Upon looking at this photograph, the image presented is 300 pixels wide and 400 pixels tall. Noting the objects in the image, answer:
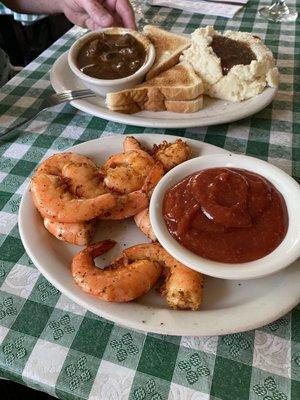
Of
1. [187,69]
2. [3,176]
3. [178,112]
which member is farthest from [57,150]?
[187,69]

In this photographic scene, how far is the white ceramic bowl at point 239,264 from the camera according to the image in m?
1.15

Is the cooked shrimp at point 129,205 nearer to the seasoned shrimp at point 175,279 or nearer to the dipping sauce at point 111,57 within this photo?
the seasoned shrimp at point 175,279

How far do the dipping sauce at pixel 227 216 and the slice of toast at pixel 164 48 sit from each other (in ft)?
3.67

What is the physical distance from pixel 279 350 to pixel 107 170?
0.90 m

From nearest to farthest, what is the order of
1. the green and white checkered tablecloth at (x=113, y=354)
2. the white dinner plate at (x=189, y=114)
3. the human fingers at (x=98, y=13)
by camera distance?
the green and white checkered tablecloth at (x=113, y=354) < the white dinner plate at (x=189, y=114) < the human fingers at (x=98, y=13)

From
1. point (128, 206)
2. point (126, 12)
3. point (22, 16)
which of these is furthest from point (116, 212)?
point (22, 16)

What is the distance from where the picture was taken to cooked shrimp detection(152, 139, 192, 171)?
63.5 inches

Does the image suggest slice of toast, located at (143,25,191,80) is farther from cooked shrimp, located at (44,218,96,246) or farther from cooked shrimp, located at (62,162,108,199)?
cooked shrimp, located at (44,218,96,246)

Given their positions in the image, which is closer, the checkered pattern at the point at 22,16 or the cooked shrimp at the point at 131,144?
the cooked shrimp at the point at 131,144

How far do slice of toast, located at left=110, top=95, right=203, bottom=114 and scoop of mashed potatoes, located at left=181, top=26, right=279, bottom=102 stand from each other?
12cm

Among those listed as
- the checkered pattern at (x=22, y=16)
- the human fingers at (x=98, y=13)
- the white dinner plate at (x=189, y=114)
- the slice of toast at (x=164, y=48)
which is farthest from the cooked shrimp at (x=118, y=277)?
the checkered pattern at (x=22, y=16)

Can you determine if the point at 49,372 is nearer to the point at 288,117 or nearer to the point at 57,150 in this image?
the point at 57,150

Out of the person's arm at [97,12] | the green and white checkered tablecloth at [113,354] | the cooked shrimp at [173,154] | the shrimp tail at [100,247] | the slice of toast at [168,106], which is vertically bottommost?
the green and white checkered tablecloth at [113,354]

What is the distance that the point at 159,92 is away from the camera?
2.07 m
